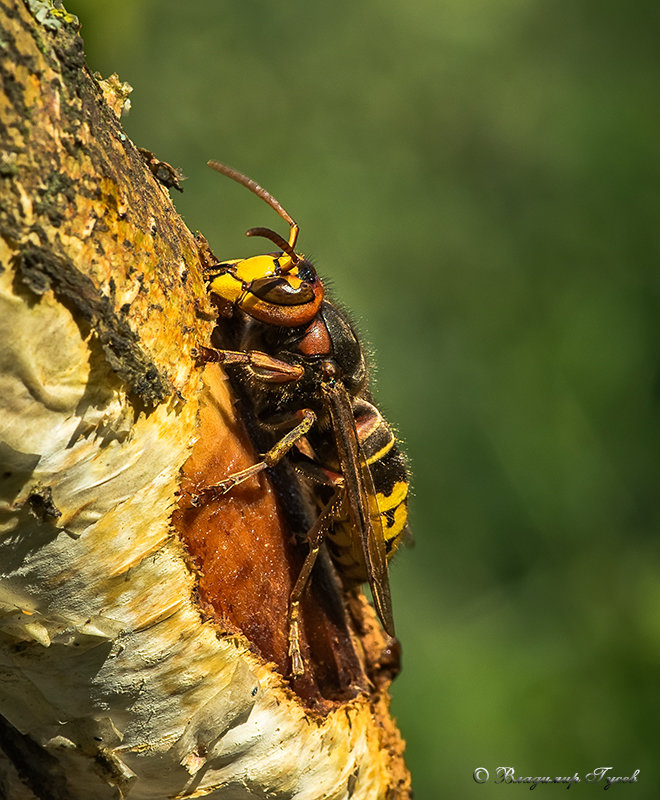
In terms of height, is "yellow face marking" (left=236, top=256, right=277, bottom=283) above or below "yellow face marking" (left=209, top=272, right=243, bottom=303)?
above

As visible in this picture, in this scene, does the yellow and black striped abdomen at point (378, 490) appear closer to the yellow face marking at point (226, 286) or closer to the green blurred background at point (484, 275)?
the yellow face marking at point (226, 286)

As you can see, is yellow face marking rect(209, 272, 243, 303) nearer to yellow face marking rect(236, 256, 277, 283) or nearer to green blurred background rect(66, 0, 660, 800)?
yellow face marking rect(236, 256, 277, 283)

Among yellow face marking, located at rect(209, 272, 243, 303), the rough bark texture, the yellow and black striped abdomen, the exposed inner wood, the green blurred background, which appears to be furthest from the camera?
the green blurred background

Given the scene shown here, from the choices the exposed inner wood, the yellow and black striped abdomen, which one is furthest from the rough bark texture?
the yellow and black striped abdomen

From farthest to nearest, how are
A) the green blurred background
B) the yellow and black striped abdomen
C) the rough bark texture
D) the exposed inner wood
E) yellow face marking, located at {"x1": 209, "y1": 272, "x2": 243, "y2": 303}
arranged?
the green blurred background < the yellow and black striped abdomen < yellow face marking, located at {"x1": 209, "y1": 272, "x2": 243, "y2": 303} < the exposed inner wood < the rough bark texture

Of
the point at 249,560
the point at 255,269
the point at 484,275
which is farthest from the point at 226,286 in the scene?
the point at 484,275

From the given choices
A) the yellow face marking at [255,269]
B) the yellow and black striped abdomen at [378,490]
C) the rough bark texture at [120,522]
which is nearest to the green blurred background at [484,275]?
the yellow and black striped abdomen at [378,490]
